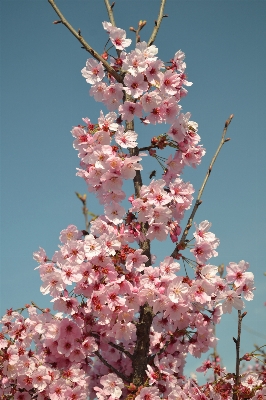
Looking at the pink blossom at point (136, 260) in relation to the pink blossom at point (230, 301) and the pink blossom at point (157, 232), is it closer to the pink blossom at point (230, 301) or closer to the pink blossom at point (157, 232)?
the pink blossom at point (157, 232)

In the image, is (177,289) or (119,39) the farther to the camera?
(119,39)

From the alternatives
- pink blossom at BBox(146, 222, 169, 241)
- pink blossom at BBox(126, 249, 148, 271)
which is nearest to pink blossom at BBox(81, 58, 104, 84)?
pink blossom at BBox(146, 222, 169, 241)

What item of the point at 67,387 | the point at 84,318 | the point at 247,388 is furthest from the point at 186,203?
the point at 67,387

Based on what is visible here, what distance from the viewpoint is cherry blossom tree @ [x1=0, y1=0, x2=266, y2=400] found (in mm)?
4055

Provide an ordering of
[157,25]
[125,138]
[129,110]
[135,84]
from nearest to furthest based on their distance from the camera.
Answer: [125,138] → [135,84] → [129,110] → [157,25]

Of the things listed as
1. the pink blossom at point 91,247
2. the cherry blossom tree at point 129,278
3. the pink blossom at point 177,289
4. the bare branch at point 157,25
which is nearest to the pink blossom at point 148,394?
the cherry blossom tree at point 129,278

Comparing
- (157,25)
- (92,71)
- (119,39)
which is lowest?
(92,71)

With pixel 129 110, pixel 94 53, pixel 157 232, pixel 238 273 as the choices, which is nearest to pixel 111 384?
pixel 157 232

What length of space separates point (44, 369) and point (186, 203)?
7.63ft

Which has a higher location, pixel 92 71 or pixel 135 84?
pixel 92 71

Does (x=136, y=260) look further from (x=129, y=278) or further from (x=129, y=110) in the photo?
(x=129, y=110)

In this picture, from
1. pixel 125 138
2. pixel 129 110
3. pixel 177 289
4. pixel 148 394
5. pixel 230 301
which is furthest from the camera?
pixel 129 110

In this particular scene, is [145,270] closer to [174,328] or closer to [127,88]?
[174,328]

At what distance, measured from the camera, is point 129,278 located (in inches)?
163
